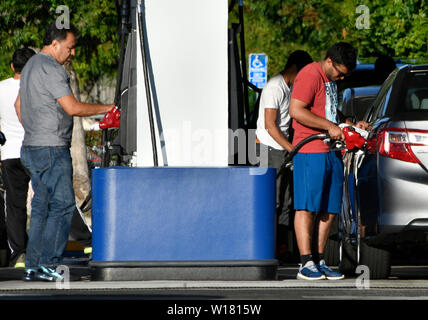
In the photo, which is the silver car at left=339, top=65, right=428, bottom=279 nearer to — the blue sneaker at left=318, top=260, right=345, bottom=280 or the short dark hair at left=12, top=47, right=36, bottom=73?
the blue sneaker at left=318, top=260, right=345, bottom=280

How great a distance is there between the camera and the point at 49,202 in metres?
9.65

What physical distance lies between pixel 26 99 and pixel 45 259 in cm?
127

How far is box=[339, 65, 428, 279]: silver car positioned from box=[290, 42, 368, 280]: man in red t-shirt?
0.23m

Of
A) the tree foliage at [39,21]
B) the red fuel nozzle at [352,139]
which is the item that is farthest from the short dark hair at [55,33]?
the tree foliage at [39,21]

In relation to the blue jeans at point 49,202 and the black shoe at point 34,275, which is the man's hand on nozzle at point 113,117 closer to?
the blue jeans at point 49,202

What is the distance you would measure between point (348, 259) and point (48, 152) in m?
2.73

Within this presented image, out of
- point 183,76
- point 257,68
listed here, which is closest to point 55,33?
point 183,76

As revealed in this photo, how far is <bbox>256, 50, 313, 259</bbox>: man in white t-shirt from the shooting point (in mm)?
11156

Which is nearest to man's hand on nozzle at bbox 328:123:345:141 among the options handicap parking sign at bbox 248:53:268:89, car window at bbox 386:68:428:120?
car window at bbox 386:68:428:120

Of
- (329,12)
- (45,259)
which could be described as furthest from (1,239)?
(329,12)

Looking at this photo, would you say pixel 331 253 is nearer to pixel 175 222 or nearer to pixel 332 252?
pixel 332 252

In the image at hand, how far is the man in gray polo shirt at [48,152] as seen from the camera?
952cm

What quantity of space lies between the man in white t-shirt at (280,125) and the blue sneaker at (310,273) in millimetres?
1580

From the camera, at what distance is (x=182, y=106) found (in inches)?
371
